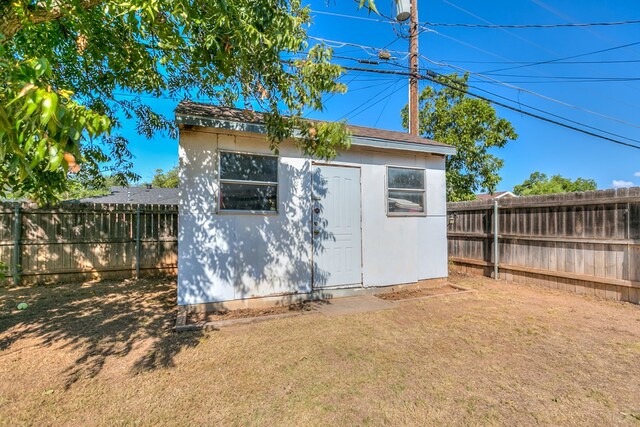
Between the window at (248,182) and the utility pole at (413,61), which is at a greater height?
the utility pole at (413,61)

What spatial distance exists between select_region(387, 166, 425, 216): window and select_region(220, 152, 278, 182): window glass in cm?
228

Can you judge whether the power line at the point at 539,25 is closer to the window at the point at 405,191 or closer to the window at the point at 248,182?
the window at the point at 405,191

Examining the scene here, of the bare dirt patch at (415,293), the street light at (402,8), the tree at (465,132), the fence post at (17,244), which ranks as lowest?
the bare dirt patch at (415,293)

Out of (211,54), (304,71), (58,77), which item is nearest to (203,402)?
(211,54)

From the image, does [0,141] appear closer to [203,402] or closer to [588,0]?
[203,402]

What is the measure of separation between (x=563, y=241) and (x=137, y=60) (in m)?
7.59

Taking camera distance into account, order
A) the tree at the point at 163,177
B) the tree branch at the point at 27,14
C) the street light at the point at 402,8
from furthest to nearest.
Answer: the tree at the point at 163,177, the street light at the point at 402,8, the tree branch at the point at 27,14

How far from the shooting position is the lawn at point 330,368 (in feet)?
7.78

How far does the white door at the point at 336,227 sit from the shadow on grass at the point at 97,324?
7.66ft

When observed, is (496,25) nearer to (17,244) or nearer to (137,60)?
(137,60)

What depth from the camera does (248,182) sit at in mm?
4965

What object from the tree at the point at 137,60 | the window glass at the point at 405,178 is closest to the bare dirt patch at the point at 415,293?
the window glass at the point at 405,178

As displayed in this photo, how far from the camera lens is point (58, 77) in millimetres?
5156

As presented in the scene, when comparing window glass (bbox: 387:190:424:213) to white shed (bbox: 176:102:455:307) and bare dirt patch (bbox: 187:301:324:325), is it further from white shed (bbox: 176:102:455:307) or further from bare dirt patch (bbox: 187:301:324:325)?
bare dirt patch (bbox: 187:301:324:325)
